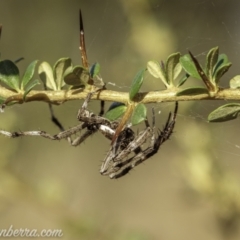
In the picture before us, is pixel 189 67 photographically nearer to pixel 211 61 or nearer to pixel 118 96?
pixel 211 61

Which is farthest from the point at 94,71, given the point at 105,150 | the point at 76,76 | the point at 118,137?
the point at 105,150

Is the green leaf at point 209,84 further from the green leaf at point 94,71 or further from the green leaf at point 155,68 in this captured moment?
the green leaf at point 94,71

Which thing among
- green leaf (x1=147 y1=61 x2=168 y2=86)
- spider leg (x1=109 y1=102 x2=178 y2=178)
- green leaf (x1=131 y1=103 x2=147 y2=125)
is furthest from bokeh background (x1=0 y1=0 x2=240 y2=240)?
green leaf (x1=131 y1=103 x2=147 y2=125)

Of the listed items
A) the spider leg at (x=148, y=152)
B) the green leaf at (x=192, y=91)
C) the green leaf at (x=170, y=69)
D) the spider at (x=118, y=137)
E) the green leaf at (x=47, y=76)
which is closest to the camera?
the green leaf at (x=192, y=91)

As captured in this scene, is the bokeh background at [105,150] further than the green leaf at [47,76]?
Yes

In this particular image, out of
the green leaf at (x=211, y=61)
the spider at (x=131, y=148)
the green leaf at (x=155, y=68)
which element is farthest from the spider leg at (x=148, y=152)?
the green leaf at (x=211, y=61)

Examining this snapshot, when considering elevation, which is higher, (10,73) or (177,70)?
(10,73)
